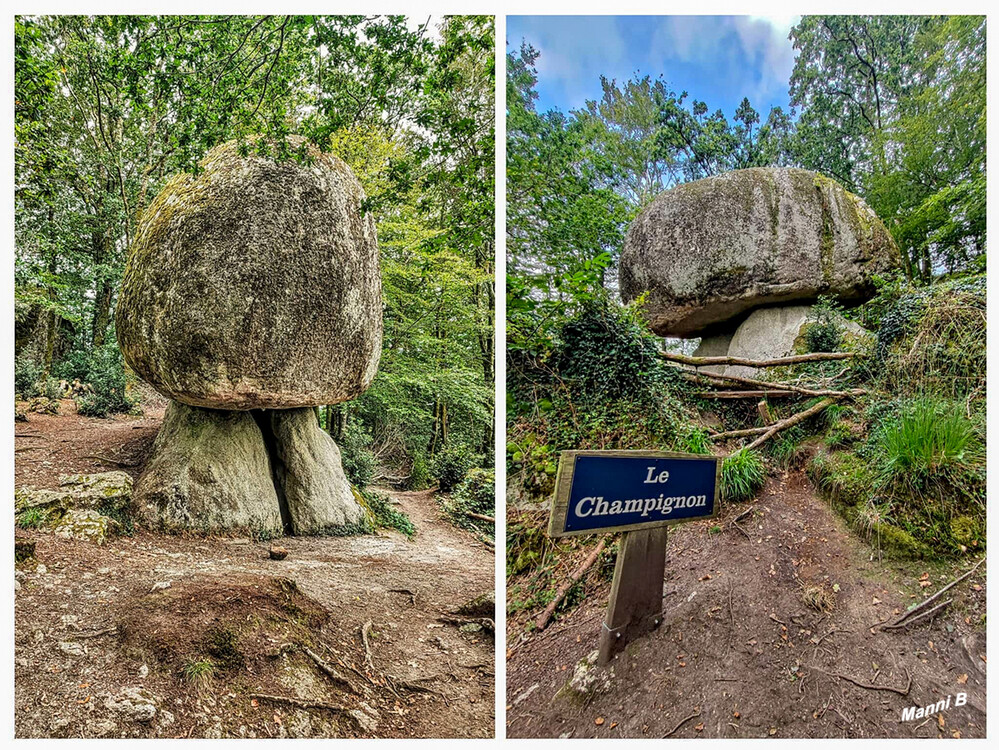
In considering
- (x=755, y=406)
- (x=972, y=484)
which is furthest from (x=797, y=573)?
(x=755, y=406)

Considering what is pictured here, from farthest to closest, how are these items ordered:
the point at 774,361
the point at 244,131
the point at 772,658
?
1. the point at 774,361
2. the point at 244,131
3. the point at 772,658

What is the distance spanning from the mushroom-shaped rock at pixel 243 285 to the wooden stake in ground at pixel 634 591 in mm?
2653

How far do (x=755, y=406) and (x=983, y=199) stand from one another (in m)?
1.69

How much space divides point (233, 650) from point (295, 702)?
324 mm

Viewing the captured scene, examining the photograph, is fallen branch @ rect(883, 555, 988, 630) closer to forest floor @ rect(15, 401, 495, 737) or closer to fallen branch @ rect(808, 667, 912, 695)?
fallen branch @ rect(808, 667, 912, 695)

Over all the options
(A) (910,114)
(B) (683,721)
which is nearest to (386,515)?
(B) (683,721)

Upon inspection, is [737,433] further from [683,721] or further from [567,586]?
[683,721]

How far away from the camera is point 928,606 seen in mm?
1717

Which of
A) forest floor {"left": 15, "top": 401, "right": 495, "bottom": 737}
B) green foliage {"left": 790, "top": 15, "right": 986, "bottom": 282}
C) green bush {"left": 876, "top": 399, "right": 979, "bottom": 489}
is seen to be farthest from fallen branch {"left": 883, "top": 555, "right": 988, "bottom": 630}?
green foliage {"left": 790, "top": 15, "right": 986, "bottom": 282}

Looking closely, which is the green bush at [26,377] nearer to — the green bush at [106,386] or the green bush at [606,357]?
the green bush at [106,386]

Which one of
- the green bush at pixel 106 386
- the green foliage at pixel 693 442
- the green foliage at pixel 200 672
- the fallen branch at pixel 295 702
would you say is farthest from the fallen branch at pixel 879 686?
the green bush at pixel 106 386

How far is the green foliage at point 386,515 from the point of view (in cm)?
425

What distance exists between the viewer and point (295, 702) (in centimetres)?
160

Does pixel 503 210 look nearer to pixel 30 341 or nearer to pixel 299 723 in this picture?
pixel 299 723
